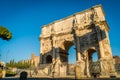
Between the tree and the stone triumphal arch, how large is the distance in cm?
1032

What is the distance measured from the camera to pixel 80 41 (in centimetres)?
2527

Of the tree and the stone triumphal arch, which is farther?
the stone triumphal arch

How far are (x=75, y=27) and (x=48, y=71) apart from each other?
417 inches

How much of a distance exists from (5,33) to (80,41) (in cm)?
1354

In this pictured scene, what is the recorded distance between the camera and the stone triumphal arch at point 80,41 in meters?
21.6

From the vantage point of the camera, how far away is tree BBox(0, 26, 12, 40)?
64.7 feet

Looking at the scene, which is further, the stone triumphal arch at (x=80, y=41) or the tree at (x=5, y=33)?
the stone triumphal arch at (x=80, y=41)

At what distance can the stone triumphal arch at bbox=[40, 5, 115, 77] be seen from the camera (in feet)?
71.0

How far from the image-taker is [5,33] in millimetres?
20062

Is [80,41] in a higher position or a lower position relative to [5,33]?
lower

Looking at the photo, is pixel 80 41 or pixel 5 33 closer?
pixel 5 33

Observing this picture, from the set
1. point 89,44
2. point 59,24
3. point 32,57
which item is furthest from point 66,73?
point 32,57

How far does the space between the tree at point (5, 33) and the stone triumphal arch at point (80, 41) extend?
1032cm

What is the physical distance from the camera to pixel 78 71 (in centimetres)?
1227
